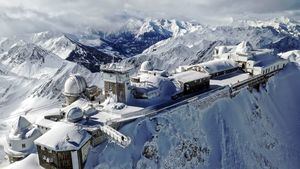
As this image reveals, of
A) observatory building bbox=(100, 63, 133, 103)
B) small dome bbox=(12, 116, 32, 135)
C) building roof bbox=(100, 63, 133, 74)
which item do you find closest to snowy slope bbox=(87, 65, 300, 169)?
observatory building bbox=(100, 63, 133, 103)

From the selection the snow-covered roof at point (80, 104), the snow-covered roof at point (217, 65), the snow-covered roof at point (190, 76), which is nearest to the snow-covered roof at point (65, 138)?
the snow-covered roof at point (80, 104)

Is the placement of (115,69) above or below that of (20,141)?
above

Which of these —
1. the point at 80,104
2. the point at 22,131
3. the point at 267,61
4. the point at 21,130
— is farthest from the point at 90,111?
the point at 267,61

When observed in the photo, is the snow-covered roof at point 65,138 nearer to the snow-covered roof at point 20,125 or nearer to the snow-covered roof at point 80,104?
the snow-covered roof at point 20,125

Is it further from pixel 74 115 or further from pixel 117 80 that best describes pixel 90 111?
pixel 117 80

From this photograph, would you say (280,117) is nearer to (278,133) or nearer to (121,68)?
(278,133)

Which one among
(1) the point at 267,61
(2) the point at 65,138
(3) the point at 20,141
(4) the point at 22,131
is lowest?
(3) the point at 20,141

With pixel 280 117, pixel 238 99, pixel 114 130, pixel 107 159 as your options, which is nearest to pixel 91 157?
pixel 107 159
